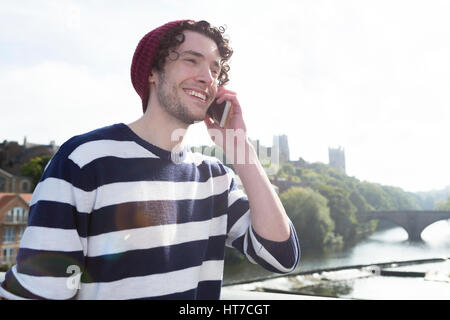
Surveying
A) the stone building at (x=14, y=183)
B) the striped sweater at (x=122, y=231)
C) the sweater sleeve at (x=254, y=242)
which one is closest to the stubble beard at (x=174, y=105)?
the striped sweater at (x=122, y=231)

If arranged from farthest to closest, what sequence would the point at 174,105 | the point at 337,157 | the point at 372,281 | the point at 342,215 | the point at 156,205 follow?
the point at 337,157 < the point at 342,215 < the point at 372,281 < the point at 174,105 < the point at 156,205

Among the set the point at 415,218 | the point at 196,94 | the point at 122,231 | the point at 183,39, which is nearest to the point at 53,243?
the point at 122,231

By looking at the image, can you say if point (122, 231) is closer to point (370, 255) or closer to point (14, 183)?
point (14, 183)

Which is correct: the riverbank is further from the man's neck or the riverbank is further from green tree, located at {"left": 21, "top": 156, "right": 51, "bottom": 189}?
the man's neck

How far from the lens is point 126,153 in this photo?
1083 millimetres

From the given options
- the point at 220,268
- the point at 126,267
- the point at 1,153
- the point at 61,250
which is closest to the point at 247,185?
the point at 220,268

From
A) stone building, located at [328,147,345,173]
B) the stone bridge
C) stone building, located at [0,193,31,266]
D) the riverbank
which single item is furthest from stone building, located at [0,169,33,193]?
stone building, located at [328,147,345,173]

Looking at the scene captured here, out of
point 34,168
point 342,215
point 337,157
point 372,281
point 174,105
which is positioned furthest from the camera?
point 337,157

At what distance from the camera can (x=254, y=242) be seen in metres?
1.26

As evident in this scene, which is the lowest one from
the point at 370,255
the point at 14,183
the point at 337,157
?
the point at 370,255

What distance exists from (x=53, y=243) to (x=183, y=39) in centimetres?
68

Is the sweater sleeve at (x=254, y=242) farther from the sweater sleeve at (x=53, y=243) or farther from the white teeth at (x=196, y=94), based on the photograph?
the sweater sleeve at (x=53, y=243)

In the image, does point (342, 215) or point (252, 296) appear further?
point (342, 215)
